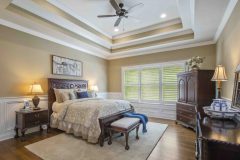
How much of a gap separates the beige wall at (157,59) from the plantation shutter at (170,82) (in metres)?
0.38

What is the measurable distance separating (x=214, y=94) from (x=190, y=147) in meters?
1.95

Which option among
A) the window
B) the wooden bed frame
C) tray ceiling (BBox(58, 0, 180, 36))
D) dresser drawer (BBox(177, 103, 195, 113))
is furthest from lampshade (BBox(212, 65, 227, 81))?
the window

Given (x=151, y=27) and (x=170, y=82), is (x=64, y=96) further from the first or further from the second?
(x=170, y=82)

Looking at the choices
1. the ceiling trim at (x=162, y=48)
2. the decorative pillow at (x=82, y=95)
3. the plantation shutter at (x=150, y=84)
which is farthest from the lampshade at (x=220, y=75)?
the decorative pillow at (x=82, y=95)

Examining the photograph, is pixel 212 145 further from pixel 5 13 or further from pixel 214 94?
pixel 5 13

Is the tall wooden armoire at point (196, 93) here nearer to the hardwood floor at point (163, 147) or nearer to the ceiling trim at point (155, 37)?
the hardwood floor at point (163, 147)

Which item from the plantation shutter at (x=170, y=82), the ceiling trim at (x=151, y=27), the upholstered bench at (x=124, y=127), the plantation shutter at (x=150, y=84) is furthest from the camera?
the plantation shutter at (x=150, y=84)

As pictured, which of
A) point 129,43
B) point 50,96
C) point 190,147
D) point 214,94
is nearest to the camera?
point 190,147

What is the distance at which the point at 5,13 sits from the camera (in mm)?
3121

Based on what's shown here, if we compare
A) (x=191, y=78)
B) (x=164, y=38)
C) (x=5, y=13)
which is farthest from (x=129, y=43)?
(x=5, y=13)

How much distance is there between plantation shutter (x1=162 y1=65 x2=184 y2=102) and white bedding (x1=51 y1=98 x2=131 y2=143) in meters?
2.19

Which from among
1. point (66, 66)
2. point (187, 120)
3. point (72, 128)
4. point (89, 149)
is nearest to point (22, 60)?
point (66, 66)

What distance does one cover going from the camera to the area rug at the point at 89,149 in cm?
260

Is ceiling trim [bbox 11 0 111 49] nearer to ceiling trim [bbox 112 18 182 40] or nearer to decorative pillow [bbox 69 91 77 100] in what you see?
ceiling trim [bbox 112 18 182 40]
